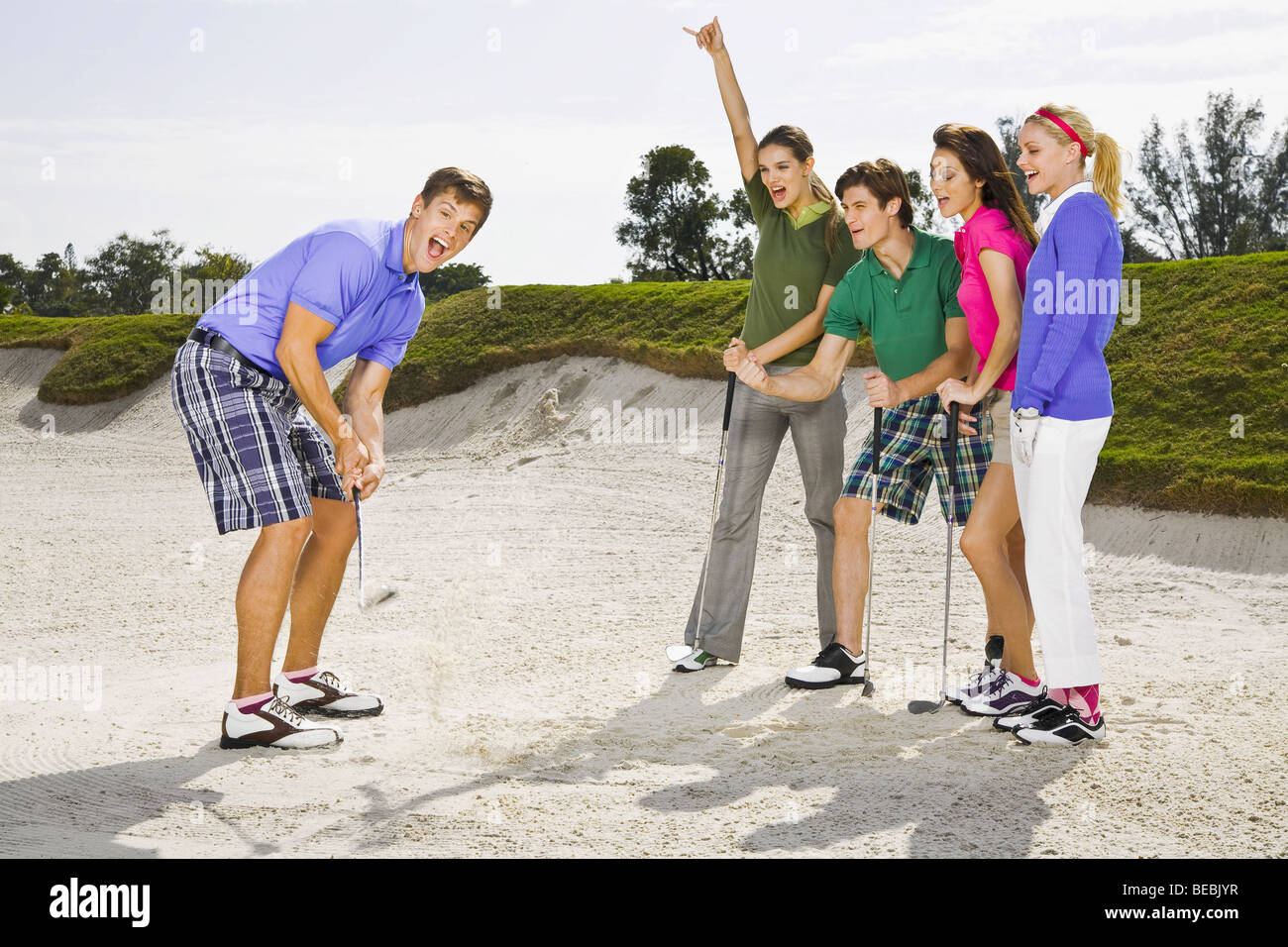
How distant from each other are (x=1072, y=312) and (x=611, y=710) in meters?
2.85

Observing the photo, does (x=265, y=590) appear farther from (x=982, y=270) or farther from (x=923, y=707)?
(x=982, y=270)

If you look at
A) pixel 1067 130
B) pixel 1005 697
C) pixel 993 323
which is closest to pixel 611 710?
pixel 1005 697

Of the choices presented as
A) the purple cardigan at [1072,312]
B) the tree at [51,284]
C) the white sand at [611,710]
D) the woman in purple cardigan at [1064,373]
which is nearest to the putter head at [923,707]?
the white sand at [611,710]

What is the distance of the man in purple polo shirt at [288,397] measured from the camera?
4.94 m

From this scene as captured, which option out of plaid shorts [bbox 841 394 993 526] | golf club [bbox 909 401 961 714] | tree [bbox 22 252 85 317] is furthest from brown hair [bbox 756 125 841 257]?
tree [bbox 22 252 85 317]

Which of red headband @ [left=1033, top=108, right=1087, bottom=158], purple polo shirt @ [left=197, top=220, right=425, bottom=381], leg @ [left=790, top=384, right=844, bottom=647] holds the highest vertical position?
red headband @ [left=1033, top=108, right=1087, bottom=158]

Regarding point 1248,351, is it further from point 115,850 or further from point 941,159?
point 115,850

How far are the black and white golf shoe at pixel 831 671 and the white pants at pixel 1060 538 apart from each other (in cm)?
131

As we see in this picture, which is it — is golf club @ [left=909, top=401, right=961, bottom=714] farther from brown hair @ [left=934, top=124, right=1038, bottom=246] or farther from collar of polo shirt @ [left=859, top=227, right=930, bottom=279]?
brown hair @ [left=934, top=124, right=1038, bottom=246]

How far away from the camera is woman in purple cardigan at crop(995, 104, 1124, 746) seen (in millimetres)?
4730

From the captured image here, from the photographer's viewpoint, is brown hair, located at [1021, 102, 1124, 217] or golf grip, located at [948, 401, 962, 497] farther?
golf grip, located at [948, 401, 962, 497]

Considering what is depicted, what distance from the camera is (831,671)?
20.0ft

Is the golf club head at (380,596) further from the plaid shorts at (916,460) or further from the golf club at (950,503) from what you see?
the golf club at (950,503)

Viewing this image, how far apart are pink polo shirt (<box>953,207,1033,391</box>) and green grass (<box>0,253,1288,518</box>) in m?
5.80
